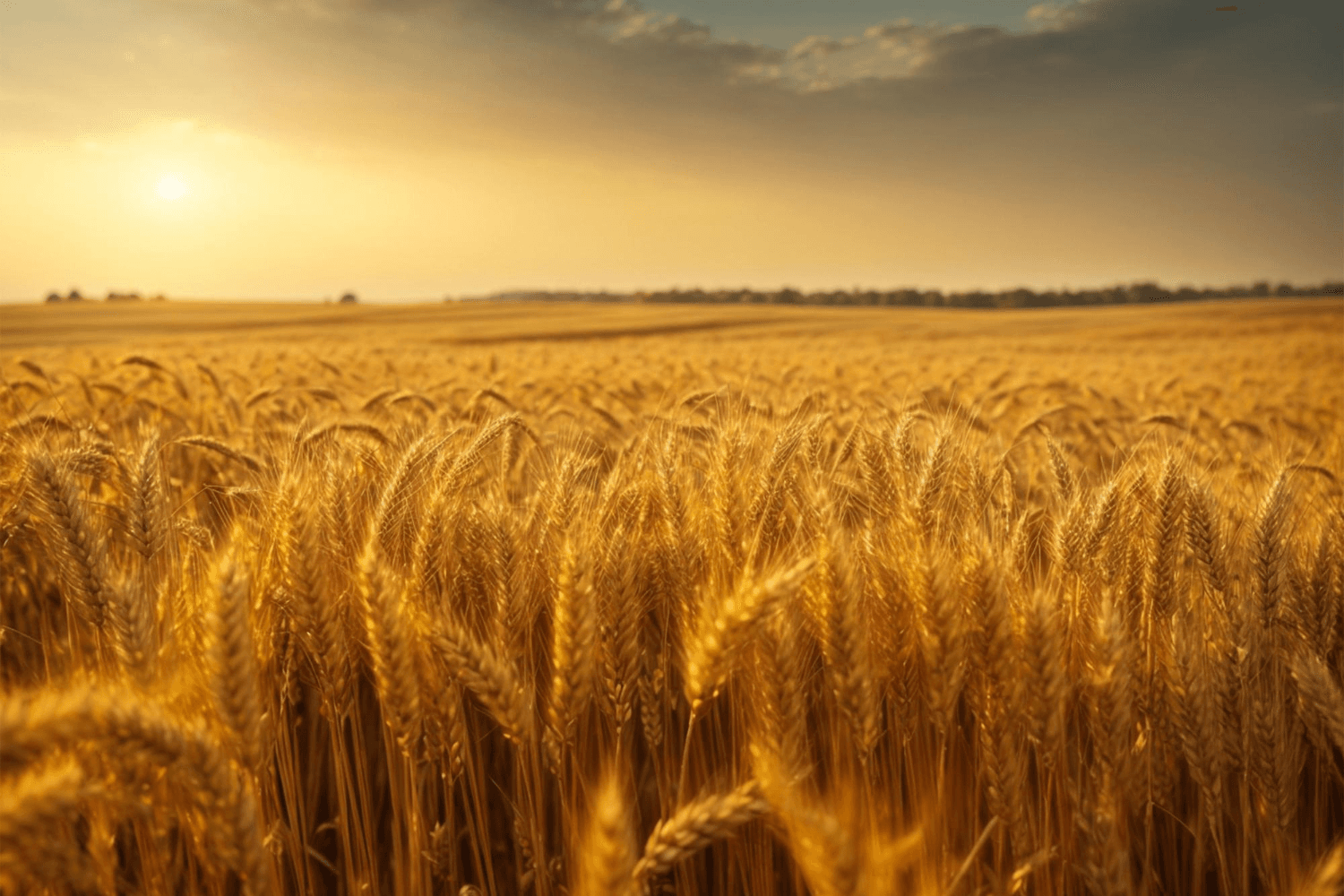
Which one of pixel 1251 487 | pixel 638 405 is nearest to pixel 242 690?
pixel 1251 487

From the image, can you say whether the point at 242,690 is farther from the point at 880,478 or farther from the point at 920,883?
the point at 880,478

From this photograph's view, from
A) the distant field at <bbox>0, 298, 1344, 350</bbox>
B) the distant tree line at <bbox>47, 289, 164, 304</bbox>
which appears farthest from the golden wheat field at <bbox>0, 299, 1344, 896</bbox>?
the distant tree line at <bbox>47, 289, 164, 304</bbox>

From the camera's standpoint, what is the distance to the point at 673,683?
1661mm

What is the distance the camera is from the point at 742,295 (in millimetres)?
62094

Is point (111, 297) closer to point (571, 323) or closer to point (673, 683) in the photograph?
point (571, 323)

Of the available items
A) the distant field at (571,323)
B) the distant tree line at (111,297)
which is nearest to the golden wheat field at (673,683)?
the distant field at (571,323)

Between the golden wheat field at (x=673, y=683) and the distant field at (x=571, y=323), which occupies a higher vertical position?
the distant field at (x=571, y=323)

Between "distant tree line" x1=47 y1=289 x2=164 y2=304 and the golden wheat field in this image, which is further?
"distant tree line" x1=47 y1=289 x2=164 y2=304

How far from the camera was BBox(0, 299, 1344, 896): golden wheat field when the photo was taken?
3.33 ft

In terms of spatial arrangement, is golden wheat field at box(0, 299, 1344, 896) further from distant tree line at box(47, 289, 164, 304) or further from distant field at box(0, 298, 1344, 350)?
distant tree line at box(47, 289, 164, 304)

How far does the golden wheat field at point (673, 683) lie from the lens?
3.33ft

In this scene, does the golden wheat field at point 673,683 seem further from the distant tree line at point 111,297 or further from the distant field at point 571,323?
the distant tree line at point 111,297

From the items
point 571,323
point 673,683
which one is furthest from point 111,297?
point 673,683

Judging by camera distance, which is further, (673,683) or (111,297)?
(111,297)
